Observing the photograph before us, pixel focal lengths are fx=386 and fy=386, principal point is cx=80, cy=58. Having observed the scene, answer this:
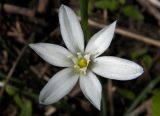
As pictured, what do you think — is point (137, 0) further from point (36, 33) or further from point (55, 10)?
point (36, 33)

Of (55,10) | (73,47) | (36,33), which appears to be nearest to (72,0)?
(55,10)

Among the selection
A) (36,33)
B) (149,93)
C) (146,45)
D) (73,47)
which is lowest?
(149,93)

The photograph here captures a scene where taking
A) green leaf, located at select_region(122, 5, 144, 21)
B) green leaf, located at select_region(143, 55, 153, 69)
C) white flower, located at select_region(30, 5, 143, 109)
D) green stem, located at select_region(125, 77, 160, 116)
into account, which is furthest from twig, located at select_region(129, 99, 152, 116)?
white flower, located at select_region(30, 5, 143, 109)

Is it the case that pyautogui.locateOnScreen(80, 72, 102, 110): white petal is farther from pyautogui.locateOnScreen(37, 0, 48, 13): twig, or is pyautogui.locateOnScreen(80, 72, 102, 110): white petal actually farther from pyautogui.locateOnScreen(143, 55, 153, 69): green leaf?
pyautogui.locateOnScreen(37, 0, 48, 13): twig

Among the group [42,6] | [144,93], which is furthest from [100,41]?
[42,6]

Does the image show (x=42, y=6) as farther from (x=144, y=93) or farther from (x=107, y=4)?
(x=144, y=93)

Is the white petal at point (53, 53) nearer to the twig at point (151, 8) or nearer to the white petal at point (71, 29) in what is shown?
the white petal at point (71, 29)

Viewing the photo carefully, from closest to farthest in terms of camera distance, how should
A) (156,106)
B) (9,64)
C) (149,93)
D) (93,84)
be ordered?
(93,84), (156,106), (149,93), (9,64)
